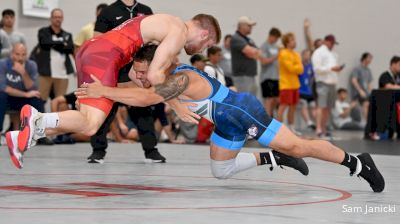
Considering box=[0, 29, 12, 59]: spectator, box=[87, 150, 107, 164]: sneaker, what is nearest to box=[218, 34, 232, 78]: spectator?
box=[0, 29, 12, 59]: spectator

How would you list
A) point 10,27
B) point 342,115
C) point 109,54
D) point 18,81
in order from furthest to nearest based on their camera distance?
point 342,115 → point 10,27 → point 18,81 → point 109,54

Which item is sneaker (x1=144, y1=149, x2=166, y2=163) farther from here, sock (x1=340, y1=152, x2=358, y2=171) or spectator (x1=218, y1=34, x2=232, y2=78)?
spectator (x1=218, y1=34, x2=232, y2=78)

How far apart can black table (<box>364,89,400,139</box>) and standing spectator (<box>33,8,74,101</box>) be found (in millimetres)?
5311

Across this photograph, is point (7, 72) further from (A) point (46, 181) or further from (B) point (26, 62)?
(A) point (46, 181)

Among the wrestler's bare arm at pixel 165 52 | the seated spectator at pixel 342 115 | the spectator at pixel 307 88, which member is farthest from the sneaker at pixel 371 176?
the seated spectator at pixel 342 115

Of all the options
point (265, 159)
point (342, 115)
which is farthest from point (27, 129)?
point (342, 115)

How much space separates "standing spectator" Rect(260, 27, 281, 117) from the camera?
15.3 metres

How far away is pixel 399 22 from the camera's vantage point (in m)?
21.5

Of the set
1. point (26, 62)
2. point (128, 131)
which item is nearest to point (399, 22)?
point (128, 131)

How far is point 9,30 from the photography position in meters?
12.9

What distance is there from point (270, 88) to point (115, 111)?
6997mm

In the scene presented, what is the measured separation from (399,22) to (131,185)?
52.4 feet

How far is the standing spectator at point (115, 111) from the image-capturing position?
8664 mm

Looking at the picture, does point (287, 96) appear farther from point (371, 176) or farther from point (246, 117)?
point (246, 117)
